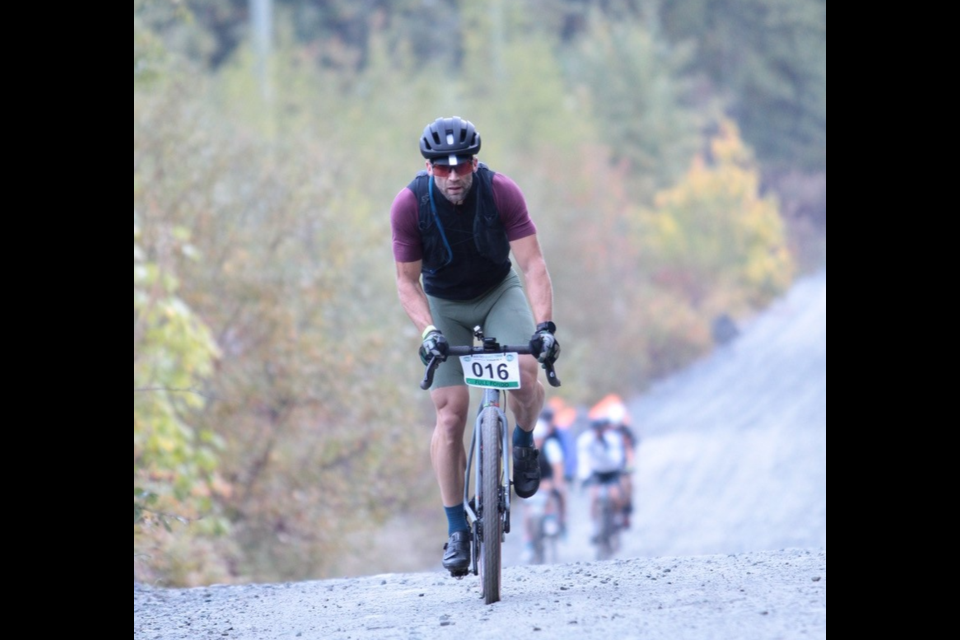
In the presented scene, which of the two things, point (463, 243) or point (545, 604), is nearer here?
point (545, 604)

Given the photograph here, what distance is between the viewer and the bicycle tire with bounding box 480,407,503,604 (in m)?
7.09

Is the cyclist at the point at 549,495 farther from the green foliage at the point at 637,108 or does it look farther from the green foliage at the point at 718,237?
the green foliage at the point at 637,108

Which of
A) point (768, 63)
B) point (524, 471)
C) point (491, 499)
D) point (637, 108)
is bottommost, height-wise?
point (491, 499)

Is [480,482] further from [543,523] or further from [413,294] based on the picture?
[543,523]

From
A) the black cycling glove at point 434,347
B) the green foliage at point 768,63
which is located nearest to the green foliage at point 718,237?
the green foliage at point 768,63

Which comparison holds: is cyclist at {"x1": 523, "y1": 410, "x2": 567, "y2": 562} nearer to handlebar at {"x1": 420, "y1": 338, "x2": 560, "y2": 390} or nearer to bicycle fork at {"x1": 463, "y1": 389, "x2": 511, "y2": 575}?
bicycle fork at {"x1": 463, "y1": 389, "x2": 511, "y2": 575}

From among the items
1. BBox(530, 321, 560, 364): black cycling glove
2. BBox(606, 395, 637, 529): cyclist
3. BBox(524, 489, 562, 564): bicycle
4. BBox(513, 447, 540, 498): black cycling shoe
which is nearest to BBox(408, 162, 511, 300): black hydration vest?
BBox(530, 321, 560, 364): black cycling glove

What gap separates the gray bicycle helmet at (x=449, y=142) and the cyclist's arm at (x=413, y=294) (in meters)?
0.56

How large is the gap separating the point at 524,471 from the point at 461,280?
1072 mm

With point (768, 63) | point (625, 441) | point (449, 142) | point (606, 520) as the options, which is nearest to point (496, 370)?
point (449, 142)

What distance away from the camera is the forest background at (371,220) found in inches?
688

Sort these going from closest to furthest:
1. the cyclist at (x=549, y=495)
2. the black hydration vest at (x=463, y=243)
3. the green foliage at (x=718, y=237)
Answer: the black hydration vest at (x=463, y=243)
the cyclist at (x=549, y=495)
the green foliage at (x=718, y=237)

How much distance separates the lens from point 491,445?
7.18m
